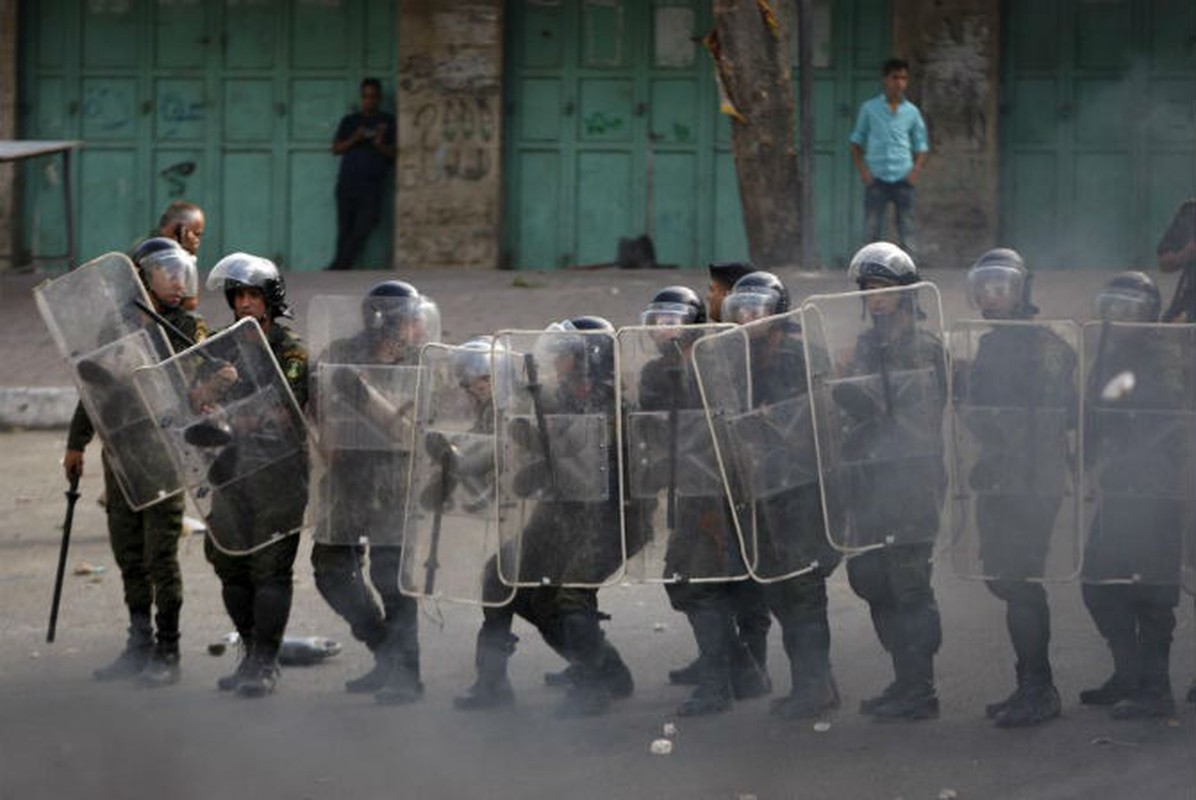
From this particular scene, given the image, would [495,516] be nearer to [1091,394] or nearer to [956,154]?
[1091,394]

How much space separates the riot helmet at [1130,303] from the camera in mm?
7156

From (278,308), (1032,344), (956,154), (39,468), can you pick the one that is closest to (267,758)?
(278,308)

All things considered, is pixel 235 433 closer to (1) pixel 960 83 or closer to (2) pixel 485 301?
(2) pixel 485 301

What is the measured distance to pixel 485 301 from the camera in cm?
1506

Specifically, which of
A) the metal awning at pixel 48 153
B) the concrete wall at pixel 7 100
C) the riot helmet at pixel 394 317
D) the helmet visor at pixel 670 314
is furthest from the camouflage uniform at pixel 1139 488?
the concrete wall at pixel 7 100

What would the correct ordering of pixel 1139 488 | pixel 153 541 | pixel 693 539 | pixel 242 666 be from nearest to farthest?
pixel 1139 488 < pixel 693 539 < pixel 242 666 < pixel 153 541

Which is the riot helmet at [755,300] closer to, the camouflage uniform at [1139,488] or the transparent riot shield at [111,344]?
the camouflage uniform at [1139,488]

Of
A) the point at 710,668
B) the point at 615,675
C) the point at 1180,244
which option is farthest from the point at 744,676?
the point at 1180,244

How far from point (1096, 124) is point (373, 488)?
37.0ft

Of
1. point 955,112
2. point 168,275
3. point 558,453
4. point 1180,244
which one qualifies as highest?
point 955,112

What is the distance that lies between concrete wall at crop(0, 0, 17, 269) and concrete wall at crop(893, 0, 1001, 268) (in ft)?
21.4

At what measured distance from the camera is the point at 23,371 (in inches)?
550

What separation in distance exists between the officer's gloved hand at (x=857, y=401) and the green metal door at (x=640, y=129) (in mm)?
10399

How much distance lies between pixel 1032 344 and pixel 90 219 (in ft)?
39.8
